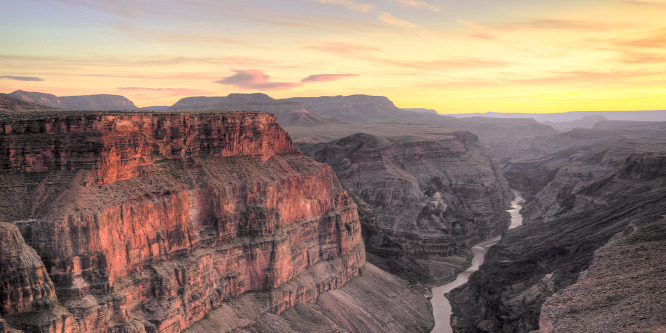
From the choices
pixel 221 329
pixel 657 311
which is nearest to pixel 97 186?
pixel 221 329

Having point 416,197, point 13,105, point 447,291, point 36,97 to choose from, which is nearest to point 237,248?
point 13,105

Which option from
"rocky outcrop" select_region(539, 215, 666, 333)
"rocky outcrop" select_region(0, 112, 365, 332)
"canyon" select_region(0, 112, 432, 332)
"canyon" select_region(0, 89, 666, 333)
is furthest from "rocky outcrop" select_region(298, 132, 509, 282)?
"rocky outcrop" select_region(539, 215, 666, 333)

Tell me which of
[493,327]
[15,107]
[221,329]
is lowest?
[493,327]

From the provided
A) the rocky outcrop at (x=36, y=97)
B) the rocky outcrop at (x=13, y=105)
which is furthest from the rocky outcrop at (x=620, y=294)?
the rocky outcrop at (x=36, y=97)

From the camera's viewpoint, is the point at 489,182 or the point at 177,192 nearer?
the point at 177,192

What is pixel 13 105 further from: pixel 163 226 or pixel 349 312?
pixel 349 312

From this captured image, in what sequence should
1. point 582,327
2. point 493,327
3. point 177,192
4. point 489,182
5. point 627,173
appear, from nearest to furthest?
point 582,327, point 177,192, point 493,327, point 627,173, point 489,182

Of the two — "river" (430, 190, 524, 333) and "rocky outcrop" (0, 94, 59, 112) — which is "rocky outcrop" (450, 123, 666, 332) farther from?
"rocky outcrop" (0, 94, 59, 112)

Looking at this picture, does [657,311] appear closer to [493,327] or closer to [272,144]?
[493,327]
